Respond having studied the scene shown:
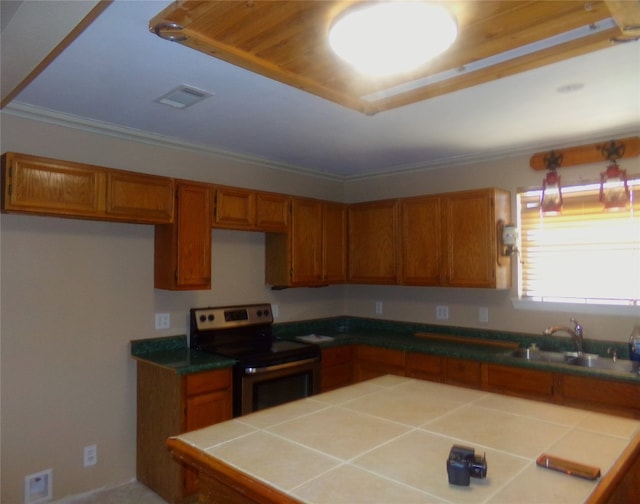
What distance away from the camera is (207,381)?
3.00 m

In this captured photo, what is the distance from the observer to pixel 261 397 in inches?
128

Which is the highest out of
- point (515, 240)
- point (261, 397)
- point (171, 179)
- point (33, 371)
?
point (171, 179)

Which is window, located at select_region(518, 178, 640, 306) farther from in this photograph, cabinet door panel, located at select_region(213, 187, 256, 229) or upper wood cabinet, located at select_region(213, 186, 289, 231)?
cabinet door panel, located at select_region(213, 187, 256, 229)

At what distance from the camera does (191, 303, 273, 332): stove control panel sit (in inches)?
139

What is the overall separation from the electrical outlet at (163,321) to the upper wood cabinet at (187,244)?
0.22 meters

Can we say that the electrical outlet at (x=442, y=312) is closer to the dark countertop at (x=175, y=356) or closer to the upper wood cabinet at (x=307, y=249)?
the upper wood cabinet at (x=307, y=249)

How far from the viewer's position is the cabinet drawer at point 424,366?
11.6ft

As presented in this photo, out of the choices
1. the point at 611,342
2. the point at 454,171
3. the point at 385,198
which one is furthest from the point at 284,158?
the point at 611,342

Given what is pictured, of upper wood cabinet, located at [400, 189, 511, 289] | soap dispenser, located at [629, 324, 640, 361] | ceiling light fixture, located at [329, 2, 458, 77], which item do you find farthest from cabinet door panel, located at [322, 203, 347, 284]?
ceiling light fixture, located at [329, 2, 458, 77]

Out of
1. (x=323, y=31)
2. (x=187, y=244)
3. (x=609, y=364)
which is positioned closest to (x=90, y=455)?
(x=187, y=244)

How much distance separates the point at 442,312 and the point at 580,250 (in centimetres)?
121

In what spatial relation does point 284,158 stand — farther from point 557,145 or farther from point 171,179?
point 557,145

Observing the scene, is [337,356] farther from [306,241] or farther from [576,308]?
[576,308]

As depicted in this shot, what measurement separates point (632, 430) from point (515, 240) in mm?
2228
